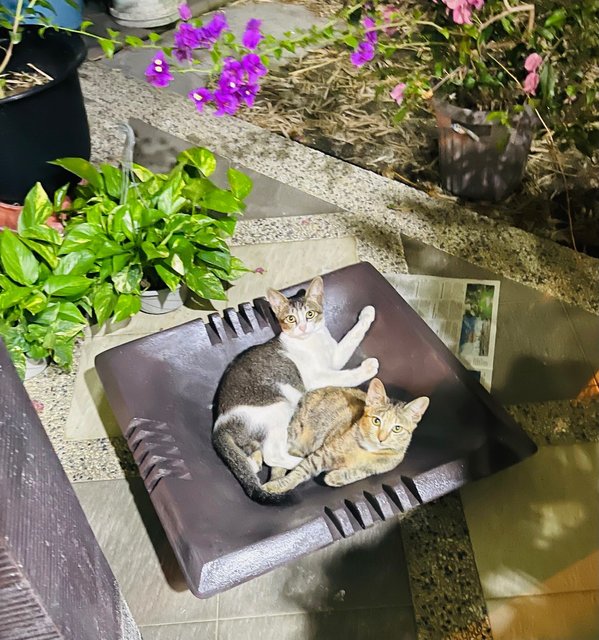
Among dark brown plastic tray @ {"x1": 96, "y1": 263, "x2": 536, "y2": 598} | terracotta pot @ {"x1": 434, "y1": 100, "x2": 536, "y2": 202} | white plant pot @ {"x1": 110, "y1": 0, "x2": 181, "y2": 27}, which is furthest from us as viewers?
white plant pot @ {"x1": 110, "y1": 0, "x2": 181, "y2": 27}

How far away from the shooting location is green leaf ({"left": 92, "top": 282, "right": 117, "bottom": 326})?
57.4 inches

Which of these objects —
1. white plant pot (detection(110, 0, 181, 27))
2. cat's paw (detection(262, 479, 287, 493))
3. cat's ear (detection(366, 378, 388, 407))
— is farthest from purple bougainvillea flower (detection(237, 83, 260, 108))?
white plant pot (detection(110, 0, 181, 27))

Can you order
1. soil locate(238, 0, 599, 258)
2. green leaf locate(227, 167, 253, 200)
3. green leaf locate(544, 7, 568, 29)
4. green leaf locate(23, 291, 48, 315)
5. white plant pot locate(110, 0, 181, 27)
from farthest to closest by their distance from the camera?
white plant pot locate(110, 0, 181, 27), soil locate(238, 0, 599, 258), green leaf locate(227, 167, 253, 200), green leaf locate(23, 291, 48, 315), green leaf locate(544, 7, 568, 29)

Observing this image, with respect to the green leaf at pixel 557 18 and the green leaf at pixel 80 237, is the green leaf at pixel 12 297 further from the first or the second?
the green leaf at pixel 557 18

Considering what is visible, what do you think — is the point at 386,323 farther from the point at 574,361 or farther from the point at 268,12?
the point at 268,12

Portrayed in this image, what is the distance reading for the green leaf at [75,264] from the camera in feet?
4.75

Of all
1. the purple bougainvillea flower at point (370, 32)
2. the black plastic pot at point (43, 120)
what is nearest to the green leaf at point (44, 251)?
the black plastic pot at point (43, 120)

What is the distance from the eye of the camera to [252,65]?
147 cm

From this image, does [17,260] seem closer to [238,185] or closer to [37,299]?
[37,299]

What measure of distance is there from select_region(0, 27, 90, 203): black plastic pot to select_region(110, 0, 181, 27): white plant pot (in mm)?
1063

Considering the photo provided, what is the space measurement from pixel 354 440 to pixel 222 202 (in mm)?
701

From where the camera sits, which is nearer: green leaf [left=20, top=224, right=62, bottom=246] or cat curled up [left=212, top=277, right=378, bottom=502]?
cat curled up [left=212, top=277, right=378, bottom=502]

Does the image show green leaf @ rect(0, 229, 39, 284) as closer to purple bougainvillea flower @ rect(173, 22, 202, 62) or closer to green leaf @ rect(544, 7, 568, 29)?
purple bougainvillea flower @ rect(173, 22, 202, 62)

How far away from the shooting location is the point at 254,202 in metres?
1.96
